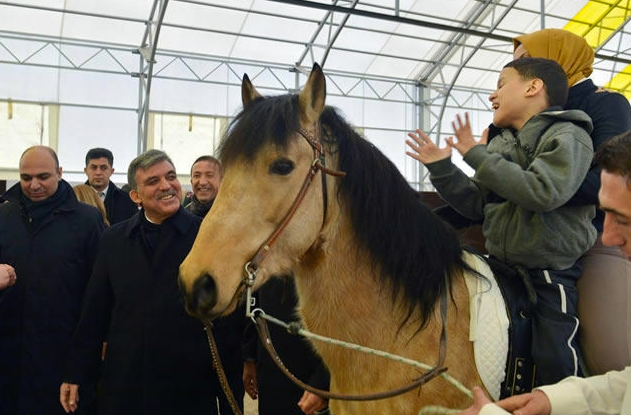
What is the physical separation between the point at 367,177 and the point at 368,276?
0.33 metres

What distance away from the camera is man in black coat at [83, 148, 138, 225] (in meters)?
5.04

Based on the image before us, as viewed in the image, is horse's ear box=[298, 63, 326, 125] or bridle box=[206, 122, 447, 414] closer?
bridle box=[206, 122, 447, 414]

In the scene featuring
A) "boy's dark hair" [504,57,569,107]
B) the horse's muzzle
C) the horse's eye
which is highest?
"boy's dark hair" [504,57,569,107]

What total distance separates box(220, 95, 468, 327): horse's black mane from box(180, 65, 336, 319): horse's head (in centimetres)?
4

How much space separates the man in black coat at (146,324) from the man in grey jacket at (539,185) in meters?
1.40

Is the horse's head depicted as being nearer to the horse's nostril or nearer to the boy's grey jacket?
the horse's nostril

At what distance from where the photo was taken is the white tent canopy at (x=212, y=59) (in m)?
11.3

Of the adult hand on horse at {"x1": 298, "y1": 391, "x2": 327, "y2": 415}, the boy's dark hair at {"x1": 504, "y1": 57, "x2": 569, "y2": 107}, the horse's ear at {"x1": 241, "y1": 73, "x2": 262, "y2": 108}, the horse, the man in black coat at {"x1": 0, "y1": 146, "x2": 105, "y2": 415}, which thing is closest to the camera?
the horse

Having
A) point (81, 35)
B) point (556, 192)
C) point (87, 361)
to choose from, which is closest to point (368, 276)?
point (556, 192)

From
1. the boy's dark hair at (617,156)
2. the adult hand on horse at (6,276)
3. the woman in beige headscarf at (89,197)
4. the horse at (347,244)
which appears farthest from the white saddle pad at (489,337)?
the woman in beige headscarf at (89,197)

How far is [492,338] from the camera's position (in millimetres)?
1663

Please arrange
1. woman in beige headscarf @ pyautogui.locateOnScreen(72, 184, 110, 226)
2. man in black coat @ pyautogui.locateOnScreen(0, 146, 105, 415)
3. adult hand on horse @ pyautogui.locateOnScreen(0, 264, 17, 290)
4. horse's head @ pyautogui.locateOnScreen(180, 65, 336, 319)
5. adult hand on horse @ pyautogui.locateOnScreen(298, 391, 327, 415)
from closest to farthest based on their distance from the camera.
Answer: horse's head @ pyautogui.locateOnScreen(180, 65, 336, 319) < adult hand on horse @ pyautogui.locateOnScreen(298, 391, 327, 415) < adult hand on horse @ pyautogui.locateOnScreen(0, 264, 17, 290) < man in black coat @ pyautogui.locateOnScreen(0, 146, 105, 415) < woman in beige headscarf @ pyautogui.locateOnScreen(72, 184, 110, 226)

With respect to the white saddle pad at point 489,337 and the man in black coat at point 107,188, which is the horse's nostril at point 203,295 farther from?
the man in black coat at point 107,188

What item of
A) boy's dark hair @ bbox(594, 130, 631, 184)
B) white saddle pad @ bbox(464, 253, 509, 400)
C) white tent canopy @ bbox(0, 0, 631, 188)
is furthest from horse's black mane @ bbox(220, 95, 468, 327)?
white tent canopy @ bbox(0, 0, 631, 188)
